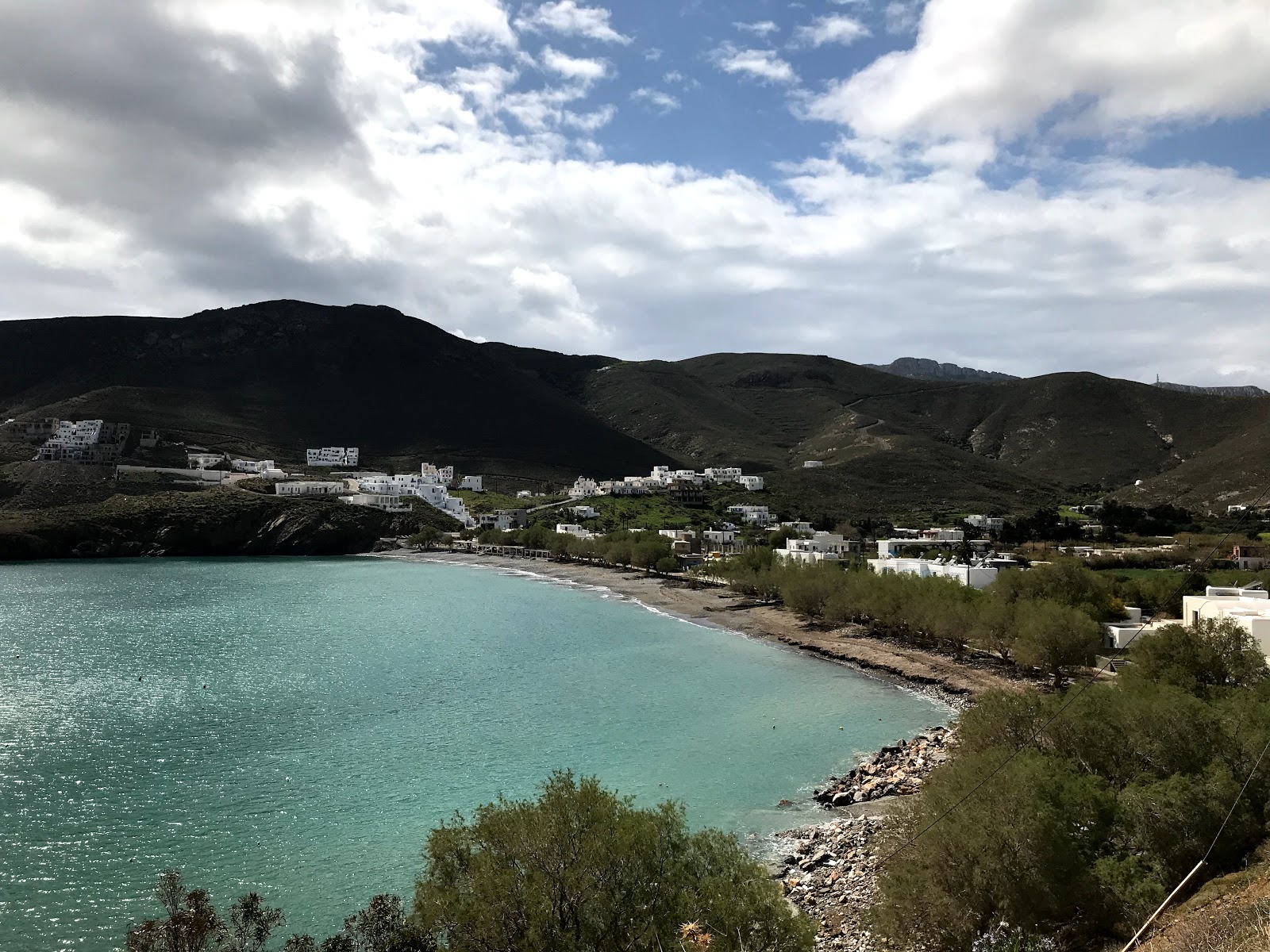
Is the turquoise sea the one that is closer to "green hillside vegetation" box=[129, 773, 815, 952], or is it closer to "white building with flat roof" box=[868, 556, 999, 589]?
"green hillside vegetation" box=[129, 773, 815, 952]

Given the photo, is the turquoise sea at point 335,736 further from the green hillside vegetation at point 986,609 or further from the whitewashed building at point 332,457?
the whitewashed building at point 332,457

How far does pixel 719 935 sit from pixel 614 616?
4812 centimetres

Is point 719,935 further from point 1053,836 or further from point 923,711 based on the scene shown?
point 923,711

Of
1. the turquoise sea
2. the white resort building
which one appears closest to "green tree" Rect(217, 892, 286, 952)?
the turquoise sea

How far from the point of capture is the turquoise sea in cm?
1816

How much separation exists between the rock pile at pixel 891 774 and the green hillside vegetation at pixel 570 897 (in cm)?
1009

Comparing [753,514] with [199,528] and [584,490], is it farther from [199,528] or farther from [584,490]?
[199,528]

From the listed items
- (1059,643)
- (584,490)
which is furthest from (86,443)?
(1059,643)

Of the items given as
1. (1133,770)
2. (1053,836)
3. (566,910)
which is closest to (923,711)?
(1133,770)

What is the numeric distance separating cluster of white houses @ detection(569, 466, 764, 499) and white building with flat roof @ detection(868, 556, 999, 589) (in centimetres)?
7542

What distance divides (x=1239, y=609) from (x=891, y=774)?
18.1 meters

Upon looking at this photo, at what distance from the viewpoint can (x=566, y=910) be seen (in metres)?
11.2

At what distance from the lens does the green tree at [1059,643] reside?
32344 millimetres

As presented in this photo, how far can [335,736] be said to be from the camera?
93.9ft
